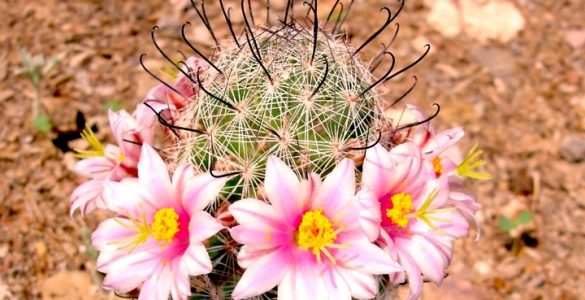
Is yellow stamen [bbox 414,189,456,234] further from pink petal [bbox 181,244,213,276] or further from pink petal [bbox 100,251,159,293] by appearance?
pink petal [bbox 100,251,159,293]

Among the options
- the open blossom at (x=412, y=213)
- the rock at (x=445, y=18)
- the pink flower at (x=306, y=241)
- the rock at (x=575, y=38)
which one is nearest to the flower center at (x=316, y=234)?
the pink flower at (x=306, y=241)

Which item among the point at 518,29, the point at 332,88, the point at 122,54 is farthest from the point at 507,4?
the point at 332,88

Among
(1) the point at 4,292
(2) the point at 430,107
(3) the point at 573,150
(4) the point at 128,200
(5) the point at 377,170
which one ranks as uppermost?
(4) the point at 128,200

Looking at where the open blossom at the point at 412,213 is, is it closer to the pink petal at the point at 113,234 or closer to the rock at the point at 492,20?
the pink petal at the point at 113,234

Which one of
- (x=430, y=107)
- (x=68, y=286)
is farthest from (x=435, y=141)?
(x=430, y=107)

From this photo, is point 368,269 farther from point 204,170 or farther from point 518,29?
point 518,29

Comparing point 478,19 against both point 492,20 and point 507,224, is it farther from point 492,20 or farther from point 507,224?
point 507,224
